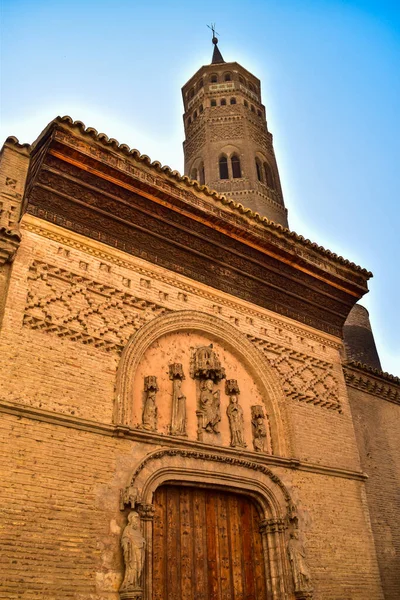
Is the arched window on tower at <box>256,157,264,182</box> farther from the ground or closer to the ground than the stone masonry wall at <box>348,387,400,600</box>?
farther from the ground

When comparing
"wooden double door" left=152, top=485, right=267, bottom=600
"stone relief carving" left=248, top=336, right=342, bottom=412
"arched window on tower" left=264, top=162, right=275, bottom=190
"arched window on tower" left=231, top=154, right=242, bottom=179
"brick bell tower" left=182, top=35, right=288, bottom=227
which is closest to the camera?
"wooden double door" left=152, top=485, right=267, bottom=600

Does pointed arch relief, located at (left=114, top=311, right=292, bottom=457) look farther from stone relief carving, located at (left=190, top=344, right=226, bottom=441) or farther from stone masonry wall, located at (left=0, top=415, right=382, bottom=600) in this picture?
stone masonry wall, located at (left=0, top=415, right=382, bottom=600)

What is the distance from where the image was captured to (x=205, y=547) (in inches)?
289

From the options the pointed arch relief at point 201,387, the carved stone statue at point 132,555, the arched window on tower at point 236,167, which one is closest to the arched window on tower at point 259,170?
the arched window on tower at point 236,167

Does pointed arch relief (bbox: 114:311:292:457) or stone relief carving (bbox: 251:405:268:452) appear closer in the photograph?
pointed arch relief (bbox: 114:311:292:457)

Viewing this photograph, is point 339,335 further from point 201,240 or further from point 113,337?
point 113,337

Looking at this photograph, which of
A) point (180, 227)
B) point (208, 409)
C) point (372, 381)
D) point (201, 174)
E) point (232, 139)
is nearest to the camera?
point (208, 409)

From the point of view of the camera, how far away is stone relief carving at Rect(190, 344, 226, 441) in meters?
7.99

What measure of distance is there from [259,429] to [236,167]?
520 inches

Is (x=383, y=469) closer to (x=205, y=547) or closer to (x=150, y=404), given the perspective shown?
(x=205, y=547)

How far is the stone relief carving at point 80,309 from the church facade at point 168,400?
0.09 feet

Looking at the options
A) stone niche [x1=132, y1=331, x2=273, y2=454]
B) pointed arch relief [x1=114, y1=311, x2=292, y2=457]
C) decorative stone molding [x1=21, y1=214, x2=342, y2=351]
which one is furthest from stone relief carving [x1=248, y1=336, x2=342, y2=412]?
stone niche [x1=132, y1=331, x2=273, y2=454]

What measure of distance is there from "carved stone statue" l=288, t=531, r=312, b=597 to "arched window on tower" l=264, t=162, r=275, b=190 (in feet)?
48.4

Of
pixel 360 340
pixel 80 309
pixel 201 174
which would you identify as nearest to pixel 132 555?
pixel 80 309
